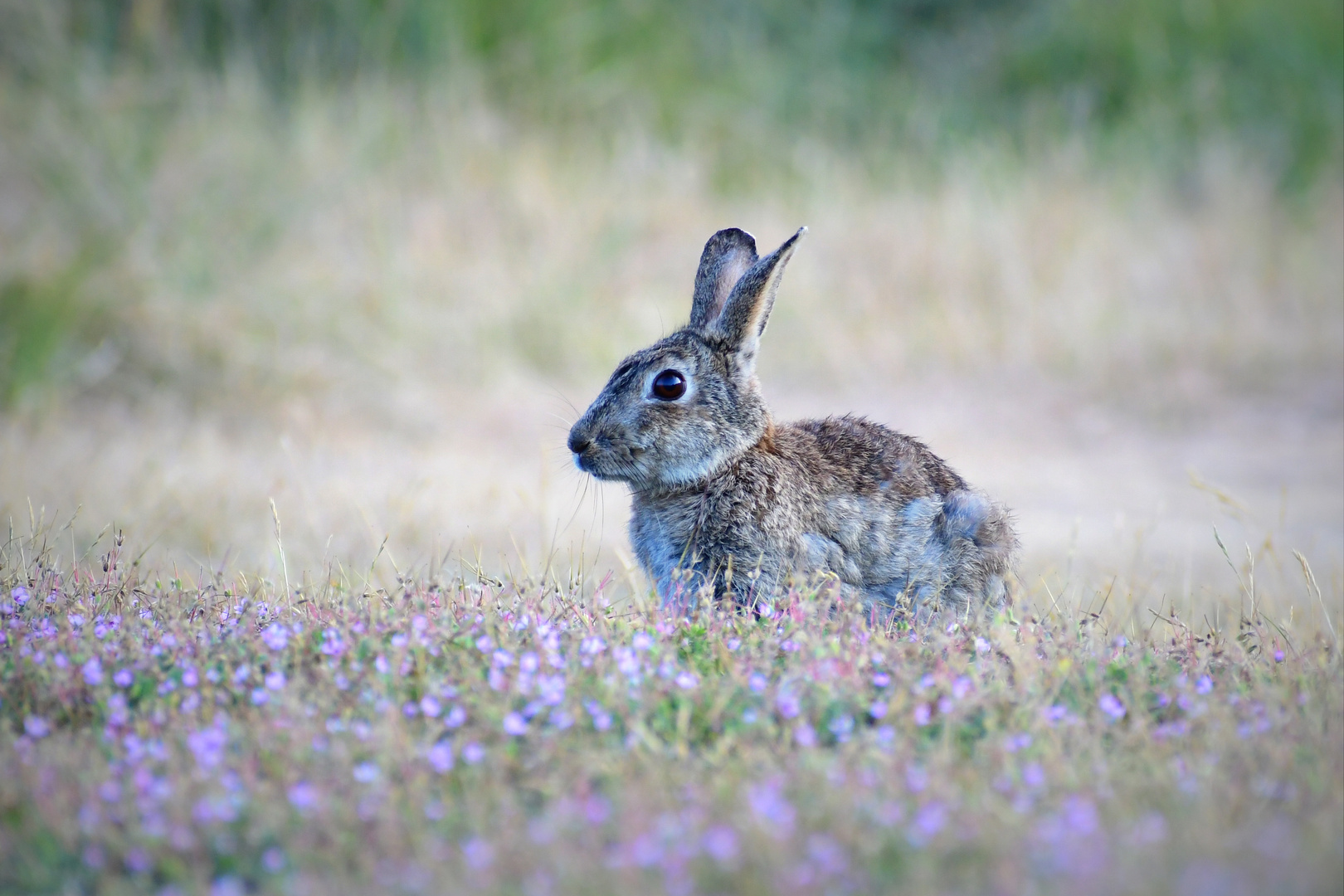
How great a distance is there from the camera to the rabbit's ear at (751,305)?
15.6 ft

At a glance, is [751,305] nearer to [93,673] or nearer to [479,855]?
[93,673]

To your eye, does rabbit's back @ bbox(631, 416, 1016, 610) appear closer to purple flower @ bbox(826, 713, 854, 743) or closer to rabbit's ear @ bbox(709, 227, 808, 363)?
rabbit's ear @ bbox(709, 227, 808, 363)

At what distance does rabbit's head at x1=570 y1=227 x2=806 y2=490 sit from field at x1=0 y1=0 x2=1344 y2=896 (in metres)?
0.48

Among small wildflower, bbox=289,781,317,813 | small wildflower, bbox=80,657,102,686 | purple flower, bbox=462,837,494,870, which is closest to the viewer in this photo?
purple flower, bbox=462,837,494,870

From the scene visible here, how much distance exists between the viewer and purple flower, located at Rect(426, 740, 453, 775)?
269cm

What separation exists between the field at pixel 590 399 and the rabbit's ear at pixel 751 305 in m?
1.08

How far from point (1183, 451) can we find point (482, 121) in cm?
804

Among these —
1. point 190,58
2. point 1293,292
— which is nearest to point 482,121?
point 190,58

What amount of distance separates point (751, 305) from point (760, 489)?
76 centimetres

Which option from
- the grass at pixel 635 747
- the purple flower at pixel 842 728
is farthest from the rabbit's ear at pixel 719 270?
the purple flower at pixel 842 728

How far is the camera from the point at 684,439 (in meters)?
4.83

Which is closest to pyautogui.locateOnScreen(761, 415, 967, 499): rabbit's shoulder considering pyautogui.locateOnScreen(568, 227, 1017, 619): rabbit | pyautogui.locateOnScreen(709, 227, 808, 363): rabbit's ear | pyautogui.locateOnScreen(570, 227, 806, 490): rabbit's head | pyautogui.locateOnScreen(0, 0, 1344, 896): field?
pyautogui.locateOnScreen(568, 227, 1017, 619): rabbit

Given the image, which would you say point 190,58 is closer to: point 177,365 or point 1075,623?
point 177,365

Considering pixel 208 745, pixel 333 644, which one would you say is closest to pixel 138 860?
pixel 208 745
